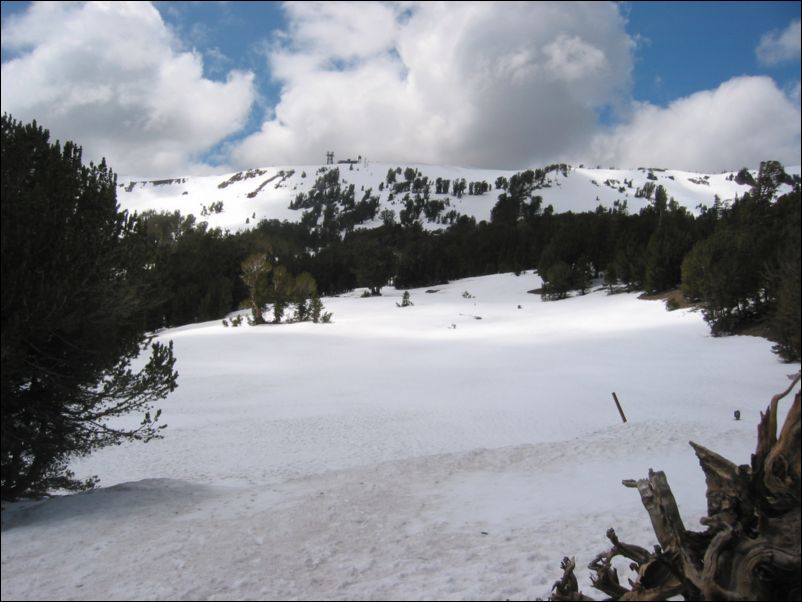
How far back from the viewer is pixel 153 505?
7312 millimetres

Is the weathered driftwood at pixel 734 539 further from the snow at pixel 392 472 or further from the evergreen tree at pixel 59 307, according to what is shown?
the evergreen tree at pixel 59 307

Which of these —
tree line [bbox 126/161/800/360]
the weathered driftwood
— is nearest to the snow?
the weathered driftwood

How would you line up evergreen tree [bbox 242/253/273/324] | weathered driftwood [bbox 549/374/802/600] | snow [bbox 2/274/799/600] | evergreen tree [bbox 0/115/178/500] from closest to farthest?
weathered driftwood [bbox 549/374/802/600] → snow [bbox 2/274/799/600] → evergreen tree [bbox 0/115/178/500] → evergreen tree [bbox 242/253/273/324]

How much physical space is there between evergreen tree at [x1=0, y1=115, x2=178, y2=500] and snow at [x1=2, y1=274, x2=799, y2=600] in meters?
0.91

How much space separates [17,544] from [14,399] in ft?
7.16

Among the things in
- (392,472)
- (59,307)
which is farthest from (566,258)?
(59,307)

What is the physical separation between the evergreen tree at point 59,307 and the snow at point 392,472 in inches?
36.0

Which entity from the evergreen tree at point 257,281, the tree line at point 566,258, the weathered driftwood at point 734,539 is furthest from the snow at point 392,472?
the evergreen tree at point 257,281

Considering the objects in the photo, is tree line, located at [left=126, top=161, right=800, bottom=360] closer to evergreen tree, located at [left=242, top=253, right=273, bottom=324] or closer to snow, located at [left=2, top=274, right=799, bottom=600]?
snow, located at [left=2, top=274, right=799, bottom=600]

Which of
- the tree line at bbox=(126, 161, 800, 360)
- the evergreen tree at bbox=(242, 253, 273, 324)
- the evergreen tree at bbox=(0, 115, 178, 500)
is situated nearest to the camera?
the evergreen tree at bbox=(0, 115, 178, 500)

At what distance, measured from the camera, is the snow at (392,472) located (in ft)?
17.0

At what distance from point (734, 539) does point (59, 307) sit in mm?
7791

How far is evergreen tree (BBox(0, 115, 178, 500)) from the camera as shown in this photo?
253 inches

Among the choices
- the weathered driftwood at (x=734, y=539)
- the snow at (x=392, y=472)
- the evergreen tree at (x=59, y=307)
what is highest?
the evergreen tree at (x=59, y=307)
